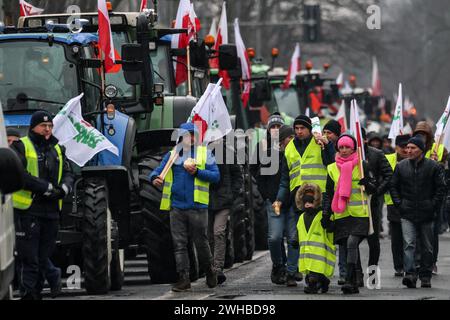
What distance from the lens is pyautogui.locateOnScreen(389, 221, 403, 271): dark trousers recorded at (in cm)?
2123

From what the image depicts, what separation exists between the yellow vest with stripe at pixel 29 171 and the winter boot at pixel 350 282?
3.38 meters

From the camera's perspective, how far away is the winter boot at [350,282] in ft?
58.8

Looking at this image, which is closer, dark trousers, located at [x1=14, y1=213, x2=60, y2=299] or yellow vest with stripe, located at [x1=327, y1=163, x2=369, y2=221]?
dark trousers, located at [x1=14, y1=213, x2=60, y2=299]

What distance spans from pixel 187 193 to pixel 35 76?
202cm

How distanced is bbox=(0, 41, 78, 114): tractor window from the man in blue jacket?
130 centimetres

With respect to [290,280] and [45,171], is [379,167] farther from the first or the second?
[45,171]

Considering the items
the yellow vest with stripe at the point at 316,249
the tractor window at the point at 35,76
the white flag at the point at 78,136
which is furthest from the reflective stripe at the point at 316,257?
the tractor window at the point at 35,76

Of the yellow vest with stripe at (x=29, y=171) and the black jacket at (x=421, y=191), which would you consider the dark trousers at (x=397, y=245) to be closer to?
the black jacket at (x=421, y=191)

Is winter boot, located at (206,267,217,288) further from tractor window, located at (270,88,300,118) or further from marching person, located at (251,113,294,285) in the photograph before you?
tractor window, located at (270,88,300,118)

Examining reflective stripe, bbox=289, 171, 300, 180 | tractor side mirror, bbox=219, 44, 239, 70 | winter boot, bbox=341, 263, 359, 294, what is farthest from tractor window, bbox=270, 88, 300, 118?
winter boot, bbox=341, 263, 359, 294
